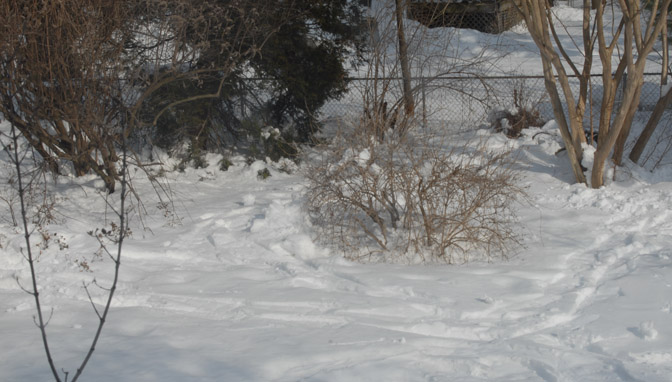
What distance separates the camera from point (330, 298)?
548cm

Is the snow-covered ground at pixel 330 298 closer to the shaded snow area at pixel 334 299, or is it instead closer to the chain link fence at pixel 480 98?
the shaded snow area at pixel 334 299

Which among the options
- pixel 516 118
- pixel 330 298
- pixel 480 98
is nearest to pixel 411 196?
pixel 330 298

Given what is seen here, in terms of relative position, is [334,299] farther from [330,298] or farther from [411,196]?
[411,196]

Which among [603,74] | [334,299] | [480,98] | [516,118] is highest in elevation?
[603,74]

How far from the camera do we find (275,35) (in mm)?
9789

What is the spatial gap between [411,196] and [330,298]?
1.61 m

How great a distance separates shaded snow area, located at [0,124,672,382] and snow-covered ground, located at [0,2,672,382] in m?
0.02

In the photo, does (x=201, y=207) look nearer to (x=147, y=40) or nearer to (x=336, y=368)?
(x=147, y=40)

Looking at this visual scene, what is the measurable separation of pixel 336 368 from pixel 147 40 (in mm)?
6747

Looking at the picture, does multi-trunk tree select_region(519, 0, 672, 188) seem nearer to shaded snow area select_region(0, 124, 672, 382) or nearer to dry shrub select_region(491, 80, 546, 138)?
shaded snow area select_region(0, 124, 672, 382)

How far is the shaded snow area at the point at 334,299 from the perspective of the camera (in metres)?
3.96

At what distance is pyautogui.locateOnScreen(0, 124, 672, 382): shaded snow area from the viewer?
396cm

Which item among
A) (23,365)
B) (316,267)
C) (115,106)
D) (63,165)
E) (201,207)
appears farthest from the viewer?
(63,165)

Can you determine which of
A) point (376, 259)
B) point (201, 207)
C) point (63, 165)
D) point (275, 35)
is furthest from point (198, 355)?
point (275, 35)
